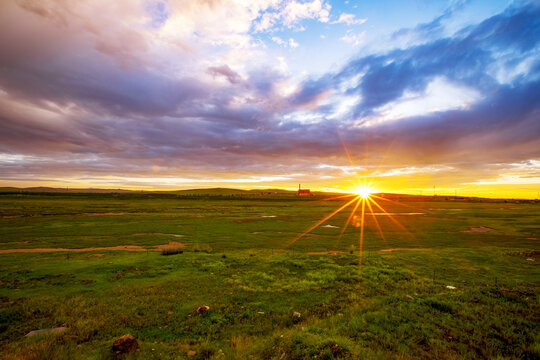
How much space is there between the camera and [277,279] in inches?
570

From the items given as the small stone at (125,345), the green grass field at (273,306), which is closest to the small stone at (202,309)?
the green grass field at (273,306)

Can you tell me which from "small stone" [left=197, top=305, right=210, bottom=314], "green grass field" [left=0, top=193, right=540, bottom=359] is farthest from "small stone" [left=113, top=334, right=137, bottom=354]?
"small stone" [left=197, top=305, right=210, bottom=314]

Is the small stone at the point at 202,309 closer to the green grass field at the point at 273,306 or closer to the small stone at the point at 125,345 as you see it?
the green grass field at the point at 273,306

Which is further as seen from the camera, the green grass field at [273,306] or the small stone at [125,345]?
the green grass field at [273,306]

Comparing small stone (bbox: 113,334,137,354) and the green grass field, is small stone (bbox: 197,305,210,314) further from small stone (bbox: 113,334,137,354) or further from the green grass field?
small stone (bbox: 113,334,137,354)

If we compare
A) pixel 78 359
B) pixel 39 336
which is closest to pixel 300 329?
pixel 78 359

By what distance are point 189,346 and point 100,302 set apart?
6213mm

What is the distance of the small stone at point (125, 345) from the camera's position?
6793mm

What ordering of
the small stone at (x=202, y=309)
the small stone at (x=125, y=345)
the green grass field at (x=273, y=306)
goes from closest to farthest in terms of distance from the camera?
the small stone at (x=125, y=345), the green grass field at (x=273, y=306), the small stone at (x=202, y=309)

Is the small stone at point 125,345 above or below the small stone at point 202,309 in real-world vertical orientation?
above

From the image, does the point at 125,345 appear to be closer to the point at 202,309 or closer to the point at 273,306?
the point at 202,309

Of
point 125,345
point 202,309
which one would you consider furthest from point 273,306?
point 125,345

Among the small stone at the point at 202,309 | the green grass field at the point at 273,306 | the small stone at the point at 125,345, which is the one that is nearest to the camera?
the small stone at the point at 125,345

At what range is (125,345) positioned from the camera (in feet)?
22.5
